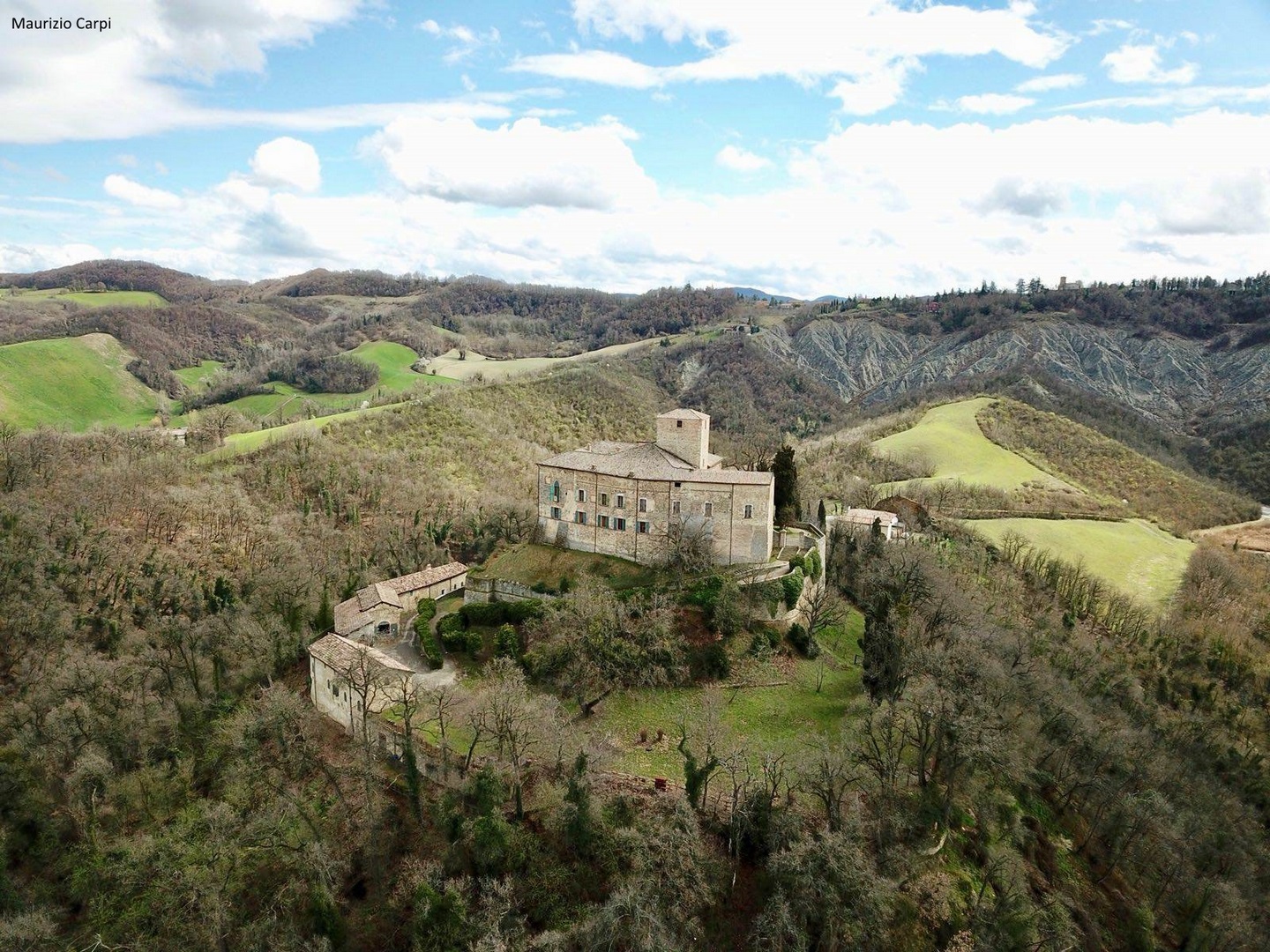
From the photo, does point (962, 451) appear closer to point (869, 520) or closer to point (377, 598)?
point (869, 520)

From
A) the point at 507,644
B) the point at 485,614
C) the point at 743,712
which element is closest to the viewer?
the point at 743,712

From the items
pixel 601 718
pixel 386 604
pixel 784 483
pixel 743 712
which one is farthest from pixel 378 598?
pixel 784 483

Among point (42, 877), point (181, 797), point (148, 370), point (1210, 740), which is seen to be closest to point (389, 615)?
point (181, 797)

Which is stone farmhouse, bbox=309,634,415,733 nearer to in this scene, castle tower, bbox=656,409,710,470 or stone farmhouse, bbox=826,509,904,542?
castle tower, bbox=656,409,710,470

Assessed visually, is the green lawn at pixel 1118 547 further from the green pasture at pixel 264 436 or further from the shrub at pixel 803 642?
the green pasture at pixel 264 436

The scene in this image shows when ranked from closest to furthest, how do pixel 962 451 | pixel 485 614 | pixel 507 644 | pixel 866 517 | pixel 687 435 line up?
pixel 507 644
pixel 485 614
pixel 687 435
pixel 866 517
pixel 962 451

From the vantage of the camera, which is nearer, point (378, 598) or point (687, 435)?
point (378, 598)

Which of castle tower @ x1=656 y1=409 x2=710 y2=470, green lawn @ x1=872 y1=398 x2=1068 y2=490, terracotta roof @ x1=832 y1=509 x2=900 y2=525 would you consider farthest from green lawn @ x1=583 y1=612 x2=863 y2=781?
green lawn @ x1=872 y1=398 x2=1068 y2=490
